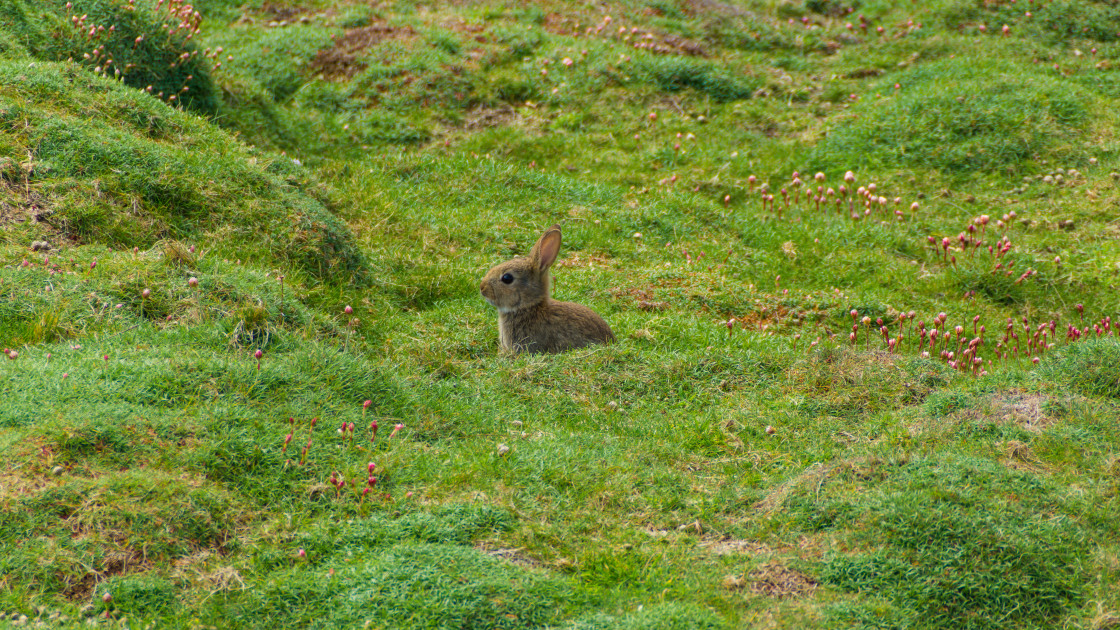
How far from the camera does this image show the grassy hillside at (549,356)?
5.12 metres

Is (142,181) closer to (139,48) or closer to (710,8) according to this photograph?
(139,48)

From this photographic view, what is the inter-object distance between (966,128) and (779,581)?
11258 mm

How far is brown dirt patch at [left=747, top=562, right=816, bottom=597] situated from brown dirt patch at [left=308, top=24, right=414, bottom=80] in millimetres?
12890

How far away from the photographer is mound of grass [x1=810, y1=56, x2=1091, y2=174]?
1380 cm

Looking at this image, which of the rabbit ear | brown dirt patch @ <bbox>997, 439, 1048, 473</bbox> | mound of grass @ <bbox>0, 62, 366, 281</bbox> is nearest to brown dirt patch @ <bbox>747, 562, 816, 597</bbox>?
brown dirt patch @ <bbox>997, 439, 1048, 473</bbox>

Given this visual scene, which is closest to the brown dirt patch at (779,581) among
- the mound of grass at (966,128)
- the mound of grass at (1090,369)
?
the mound of grass at (1090,369)

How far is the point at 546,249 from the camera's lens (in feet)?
29.2

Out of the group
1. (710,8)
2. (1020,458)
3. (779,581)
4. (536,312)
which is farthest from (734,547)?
(710,8)

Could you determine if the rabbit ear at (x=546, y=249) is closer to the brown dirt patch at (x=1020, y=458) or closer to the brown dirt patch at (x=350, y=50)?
the brown dirt patch at (x=1020, y=458)

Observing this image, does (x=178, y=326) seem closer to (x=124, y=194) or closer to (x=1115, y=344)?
(x=124, y=194)

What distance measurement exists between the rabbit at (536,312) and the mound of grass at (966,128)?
705 centimetres

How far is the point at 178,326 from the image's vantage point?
23.5 feet

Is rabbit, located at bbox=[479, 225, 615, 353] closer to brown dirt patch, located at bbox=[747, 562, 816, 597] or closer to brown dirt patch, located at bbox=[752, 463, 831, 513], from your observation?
brown dirt patch, located at bbox=[752, 463, 831, 513]

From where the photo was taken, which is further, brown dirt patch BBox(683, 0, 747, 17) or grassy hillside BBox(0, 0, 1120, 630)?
brown dirt patch BBox(683, 0, 747, 17)
